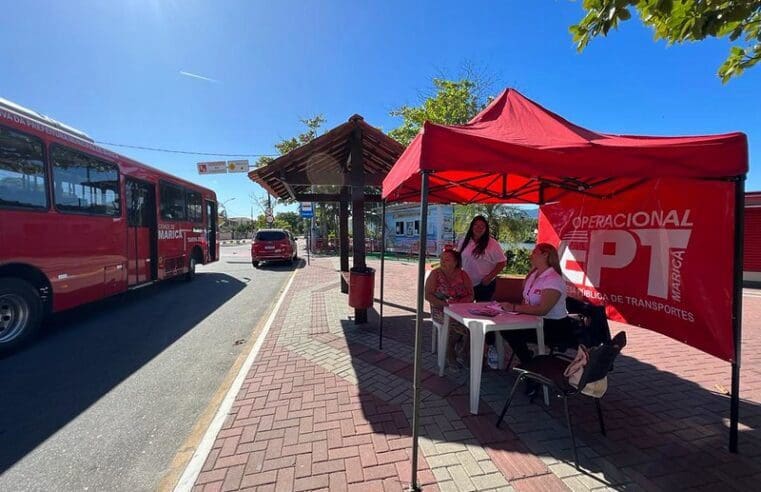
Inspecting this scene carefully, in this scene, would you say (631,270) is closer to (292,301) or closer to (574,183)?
(574,183)

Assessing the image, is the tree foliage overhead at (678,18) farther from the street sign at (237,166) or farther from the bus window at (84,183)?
the street sign at (237,166)

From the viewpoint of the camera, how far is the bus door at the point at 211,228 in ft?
39.8

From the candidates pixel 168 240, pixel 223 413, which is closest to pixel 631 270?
pixel 223 413

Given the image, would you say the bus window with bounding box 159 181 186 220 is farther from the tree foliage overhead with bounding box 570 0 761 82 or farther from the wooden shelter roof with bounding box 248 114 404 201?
Result: the tree foliage overhead with bounding box 570 0 761 82

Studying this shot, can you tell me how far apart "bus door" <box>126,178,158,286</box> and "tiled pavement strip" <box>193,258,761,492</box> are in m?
4.83

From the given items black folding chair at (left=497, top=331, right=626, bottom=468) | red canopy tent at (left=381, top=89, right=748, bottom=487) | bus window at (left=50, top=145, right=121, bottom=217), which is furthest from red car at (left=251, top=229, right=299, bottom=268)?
black folding chair at (left=497, top=331, right=626, bottom=468)

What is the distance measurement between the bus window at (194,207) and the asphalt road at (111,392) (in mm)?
4137

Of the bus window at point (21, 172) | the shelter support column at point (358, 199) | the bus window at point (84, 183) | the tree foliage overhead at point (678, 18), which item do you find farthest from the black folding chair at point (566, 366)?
the bus window at point (84, 183)

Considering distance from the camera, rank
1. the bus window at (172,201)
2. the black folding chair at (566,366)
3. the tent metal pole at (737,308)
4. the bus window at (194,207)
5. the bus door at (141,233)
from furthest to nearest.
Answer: the bus window at (194,207)
the bus window at (172,201)
the bus door at (141,233)
the tent metal pole at (737,308)
the black folding chair at (566,366)

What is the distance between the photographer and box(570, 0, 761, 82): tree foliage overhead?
2316mm

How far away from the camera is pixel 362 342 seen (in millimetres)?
4883

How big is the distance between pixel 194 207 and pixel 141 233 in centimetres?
333

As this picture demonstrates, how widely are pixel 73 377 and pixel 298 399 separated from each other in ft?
9.37

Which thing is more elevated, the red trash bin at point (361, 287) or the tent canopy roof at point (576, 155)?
the tent canopy roof at point (576, 155)
